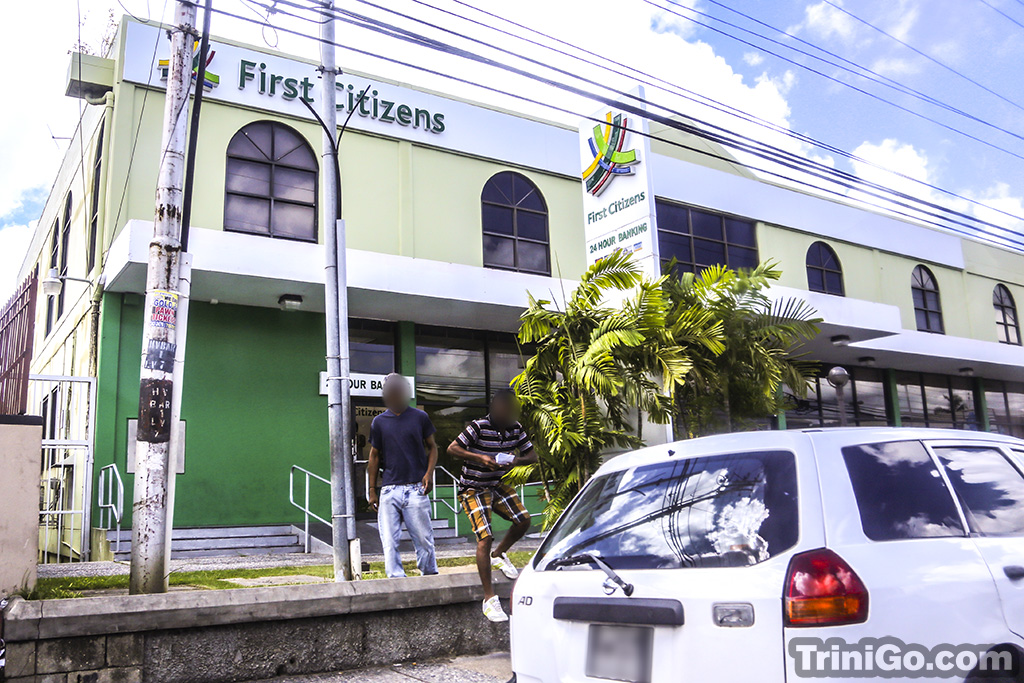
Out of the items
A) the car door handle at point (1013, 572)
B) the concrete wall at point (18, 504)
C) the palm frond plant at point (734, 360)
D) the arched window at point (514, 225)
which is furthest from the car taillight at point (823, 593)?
the arched window at point (514, 225)

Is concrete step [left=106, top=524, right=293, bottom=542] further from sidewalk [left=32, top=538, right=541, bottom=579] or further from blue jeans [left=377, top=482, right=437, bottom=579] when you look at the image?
blue jeans [left=377, top=482, right=437, bottom=579]

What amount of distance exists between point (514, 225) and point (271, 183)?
4.66m

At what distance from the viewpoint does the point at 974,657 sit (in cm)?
296

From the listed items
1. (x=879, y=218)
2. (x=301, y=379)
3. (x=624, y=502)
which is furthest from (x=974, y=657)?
(x=879, y=218)

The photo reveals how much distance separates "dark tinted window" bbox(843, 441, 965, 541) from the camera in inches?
121

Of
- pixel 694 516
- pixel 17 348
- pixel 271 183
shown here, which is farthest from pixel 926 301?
pixel 694 516

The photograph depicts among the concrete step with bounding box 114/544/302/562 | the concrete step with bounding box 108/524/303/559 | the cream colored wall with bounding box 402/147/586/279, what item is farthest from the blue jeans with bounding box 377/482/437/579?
the cream colored wall with bounding box 402/147/586/279

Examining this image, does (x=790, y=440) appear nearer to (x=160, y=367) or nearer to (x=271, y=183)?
(x=160, y=367)

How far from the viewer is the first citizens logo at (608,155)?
11.1 meters

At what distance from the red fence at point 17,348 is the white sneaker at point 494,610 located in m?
7.37

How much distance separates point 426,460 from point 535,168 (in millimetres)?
10522

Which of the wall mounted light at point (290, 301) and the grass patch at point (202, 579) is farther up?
the wall mounted light at point (290, 301)

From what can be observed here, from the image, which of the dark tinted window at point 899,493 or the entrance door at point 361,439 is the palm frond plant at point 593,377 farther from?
the entrance door at point 361,439

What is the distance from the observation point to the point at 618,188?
36.4 ft
